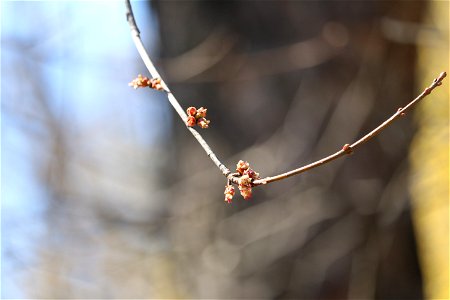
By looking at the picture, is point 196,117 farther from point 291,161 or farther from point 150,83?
point 291,161

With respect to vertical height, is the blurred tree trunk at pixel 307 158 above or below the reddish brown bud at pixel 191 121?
above

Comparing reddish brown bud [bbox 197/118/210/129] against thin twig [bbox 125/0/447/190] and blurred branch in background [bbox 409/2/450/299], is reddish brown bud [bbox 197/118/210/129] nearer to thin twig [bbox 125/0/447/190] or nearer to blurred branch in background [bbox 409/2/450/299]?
thin twig [bbox 125/0/447/190]

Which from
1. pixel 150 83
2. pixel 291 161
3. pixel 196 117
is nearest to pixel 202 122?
pixel 196 117

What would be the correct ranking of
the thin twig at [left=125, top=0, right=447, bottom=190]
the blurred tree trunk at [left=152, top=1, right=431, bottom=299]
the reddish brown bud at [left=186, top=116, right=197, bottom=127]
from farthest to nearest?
the blurred tree trunk at [left=152, top=1, right=431, bottom=299]
the reddish brown bud at [left=186, top=116, right=197, bottom=127]
the thin twig at [left=125, top=0, right=447, bottom=190]

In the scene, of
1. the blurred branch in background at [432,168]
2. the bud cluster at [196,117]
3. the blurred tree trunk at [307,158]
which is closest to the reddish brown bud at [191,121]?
the bud cluster at [196,117]

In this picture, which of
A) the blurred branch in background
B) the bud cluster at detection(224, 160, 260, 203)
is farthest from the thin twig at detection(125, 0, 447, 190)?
the blurred branch in background

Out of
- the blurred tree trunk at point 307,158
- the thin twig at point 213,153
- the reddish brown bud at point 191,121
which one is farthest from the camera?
the blurred tree trunk at point 307,158

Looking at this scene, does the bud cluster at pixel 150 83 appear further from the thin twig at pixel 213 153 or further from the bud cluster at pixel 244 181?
the bud cluster at pixel 244 181
